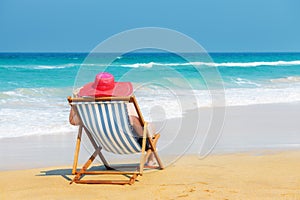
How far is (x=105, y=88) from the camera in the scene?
15.8 ft

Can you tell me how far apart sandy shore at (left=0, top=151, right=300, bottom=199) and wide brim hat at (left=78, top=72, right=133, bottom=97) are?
82cm

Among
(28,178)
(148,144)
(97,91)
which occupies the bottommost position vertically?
(28,178)

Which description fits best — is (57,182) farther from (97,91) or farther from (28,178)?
(97,91)

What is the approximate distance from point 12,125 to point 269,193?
5700 mm

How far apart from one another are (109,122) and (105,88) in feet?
1.01

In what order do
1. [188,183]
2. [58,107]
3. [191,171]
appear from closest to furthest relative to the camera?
[188,183] → [191,171] → [58,107]

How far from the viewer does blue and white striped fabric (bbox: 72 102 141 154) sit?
478cm

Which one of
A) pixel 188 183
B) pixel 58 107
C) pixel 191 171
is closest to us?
pixel 188 183

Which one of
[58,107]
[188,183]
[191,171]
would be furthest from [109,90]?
[58,107]

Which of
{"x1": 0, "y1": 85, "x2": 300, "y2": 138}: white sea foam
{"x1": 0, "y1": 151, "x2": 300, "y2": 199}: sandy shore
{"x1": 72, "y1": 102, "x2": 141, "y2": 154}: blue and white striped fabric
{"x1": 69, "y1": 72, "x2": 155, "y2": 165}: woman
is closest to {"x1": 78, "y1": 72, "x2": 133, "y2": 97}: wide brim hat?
{"x1": 69, "y1": 72, "x2": 155, "y2": 165}: woman

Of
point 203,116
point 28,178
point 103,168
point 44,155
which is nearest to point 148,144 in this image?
point 103,168

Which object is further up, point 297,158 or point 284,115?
point 284,115

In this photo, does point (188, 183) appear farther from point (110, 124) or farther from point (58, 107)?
point (58, 107)

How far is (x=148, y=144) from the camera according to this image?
520 cm
